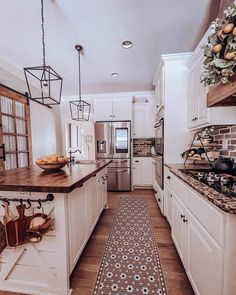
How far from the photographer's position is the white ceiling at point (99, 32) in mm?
1647

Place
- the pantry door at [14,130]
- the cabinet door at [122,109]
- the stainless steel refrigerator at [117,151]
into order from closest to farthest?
1. the pantry door at [14,130]
2. the stainless steel refrigerator at [117,151]
3. the cabinet door at [122,109]

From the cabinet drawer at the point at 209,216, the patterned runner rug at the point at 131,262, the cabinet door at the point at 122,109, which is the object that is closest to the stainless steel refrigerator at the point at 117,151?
the cabinet door at the point at 122,109

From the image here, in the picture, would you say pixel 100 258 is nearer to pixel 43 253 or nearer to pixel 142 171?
pixel 43 253

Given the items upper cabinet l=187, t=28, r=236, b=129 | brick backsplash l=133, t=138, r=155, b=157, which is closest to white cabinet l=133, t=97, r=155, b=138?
brick backsplash l=133, t=138, r=155, b=157

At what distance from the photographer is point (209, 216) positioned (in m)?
0.97

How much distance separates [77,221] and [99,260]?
0.55 meters

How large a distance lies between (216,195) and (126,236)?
5.06ft

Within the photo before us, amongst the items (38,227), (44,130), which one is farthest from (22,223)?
(44,130)

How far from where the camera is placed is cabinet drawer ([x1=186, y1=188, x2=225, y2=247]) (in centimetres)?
85

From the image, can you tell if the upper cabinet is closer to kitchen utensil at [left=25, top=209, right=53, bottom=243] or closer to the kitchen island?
the kitchen island

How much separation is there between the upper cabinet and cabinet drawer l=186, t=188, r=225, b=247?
90cm

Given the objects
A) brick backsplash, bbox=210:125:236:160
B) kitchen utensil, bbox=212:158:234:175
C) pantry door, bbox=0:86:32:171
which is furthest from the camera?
pantry door, bbox=0:86:32:171

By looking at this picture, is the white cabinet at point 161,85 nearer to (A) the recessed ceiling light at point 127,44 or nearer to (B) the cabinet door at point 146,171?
(A) the recessed ceiling light at point 127,44

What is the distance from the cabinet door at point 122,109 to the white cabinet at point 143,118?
23 centimetres
